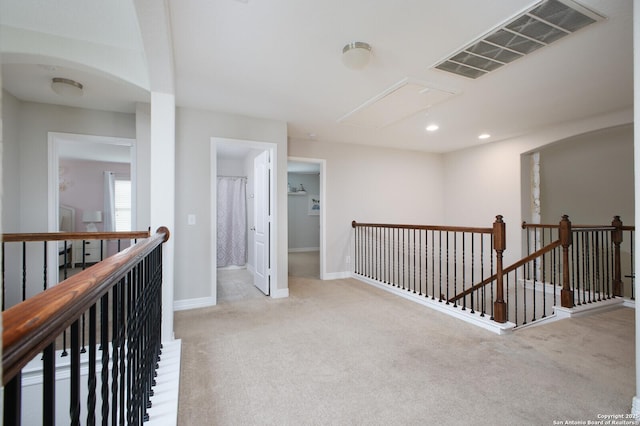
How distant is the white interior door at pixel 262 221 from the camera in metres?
4.20

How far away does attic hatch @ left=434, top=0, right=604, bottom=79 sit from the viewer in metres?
1.98

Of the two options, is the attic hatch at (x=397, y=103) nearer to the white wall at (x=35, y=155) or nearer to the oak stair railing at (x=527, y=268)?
the oak stair railing at (x=527, y=268)

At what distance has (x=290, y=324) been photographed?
3.12 m

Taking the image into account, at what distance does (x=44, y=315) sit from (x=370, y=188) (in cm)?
521

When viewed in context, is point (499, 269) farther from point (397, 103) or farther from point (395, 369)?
point (397, 103)

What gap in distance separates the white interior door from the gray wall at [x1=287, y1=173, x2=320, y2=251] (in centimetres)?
399

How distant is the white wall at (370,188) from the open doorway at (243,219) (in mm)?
1008

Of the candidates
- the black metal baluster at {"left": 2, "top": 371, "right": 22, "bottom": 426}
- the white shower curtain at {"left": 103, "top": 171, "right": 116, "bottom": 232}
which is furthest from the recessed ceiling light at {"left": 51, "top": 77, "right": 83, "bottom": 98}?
the white shower curtain at {"left": 103, "top": 171, "right": 116, "bottom": 232}

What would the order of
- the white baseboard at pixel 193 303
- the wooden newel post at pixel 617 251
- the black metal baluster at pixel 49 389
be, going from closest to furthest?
the black metal baluster at pixel 49 389, the white baseboard at pixel 193 303, the wooden newel post at pixel 617 251

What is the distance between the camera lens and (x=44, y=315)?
0.59 m

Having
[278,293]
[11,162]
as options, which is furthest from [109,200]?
[278,293]

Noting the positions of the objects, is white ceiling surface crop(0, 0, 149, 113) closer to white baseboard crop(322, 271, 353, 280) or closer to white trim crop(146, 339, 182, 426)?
white trim crop(146, 339, 182, 426)

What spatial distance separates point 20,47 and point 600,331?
17.0 feet

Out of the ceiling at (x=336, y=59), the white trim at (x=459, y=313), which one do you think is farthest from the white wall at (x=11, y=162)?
the white trim at (x=459, y=313)
